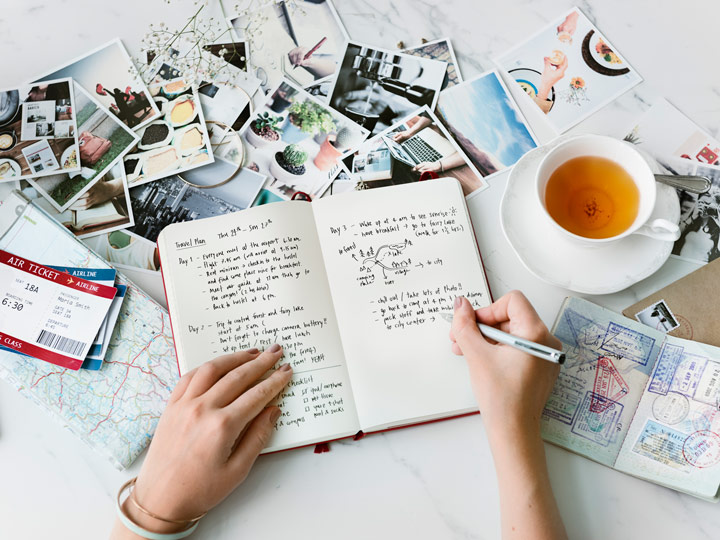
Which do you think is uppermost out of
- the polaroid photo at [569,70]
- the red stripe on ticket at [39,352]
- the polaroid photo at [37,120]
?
the polaroid photo at [569,70]

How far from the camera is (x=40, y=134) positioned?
41.2 inches

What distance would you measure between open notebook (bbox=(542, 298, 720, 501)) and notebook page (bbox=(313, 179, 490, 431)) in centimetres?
16

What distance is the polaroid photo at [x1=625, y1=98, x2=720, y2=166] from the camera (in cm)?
101

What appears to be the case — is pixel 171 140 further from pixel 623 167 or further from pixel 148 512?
pixel 623 167

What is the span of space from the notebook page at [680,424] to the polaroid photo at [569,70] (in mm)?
447

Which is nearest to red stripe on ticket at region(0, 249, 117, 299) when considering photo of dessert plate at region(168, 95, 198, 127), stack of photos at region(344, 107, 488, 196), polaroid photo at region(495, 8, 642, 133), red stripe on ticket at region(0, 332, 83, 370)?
red stripe on ticket at region(0, 332, 83, 370)

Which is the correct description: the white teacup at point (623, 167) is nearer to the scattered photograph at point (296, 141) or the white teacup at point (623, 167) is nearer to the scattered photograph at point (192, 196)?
the scattered photograph at point (296, 141)

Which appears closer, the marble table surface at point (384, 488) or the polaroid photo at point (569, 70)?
the marble table surface at point (384, 488)

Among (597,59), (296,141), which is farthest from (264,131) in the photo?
(597,59)

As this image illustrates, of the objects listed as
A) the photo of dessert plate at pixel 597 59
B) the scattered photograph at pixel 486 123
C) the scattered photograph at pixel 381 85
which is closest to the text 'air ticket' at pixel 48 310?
the scattered photograph at pixel 381 85

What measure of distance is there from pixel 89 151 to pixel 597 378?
38.1 inches

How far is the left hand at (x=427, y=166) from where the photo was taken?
1031mm

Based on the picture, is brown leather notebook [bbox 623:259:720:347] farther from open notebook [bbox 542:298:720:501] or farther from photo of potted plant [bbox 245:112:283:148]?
photo of potted plant [bbox 245:112:283:148]

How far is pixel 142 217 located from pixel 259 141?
9.8 inches
